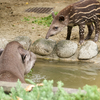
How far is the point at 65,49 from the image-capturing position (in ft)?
21.9

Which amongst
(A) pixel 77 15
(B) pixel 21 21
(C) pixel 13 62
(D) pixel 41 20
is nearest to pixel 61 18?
(A) pixel 77 15

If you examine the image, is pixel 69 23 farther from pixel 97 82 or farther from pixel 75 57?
pixel 97 82

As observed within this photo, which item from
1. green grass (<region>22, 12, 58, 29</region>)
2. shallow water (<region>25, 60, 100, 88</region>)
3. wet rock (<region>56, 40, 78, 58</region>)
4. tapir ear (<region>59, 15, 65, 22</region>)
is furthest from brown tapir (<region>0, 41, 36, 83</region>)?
green grass (<region>22, 12, 58, 29</region>)

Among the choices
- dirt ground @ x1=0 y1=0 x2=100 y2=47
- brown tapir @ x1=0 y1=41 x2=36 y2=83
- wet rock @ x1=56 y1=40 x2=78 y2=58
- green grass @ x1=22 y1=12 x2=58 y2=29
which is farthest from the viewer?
green grass @ x1=22 y1=12 x2=58 y2=29

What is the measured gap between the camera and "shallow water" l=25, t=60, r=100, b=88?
4918 millimetres

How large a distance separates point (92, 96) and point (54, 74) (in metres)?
3.84

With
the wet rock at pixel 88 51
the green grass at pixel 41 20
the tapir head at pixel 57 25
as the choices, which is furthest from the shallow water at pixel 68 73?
the green grass at pixel 41 20

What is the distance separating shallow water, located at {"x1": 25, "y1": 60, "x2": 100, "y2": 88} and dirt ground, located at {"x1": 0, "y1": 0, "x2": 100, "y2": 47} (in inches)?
66.8

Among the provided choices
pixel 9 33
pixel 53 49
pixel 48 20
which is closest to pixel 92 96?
pixel 53 49

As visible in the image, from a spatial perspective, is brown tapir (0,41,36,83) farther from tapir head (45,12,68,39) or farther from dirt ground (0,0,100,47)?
dirt ground (0,0,100,47)

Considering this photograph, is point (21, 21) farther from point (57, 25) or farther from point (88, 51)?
point (88, 51)

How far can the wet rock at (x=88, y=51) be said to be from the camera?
21.2 ft

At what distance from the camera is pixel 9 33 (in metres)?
8.51

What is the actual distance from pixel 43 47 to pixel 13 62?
398 cm
